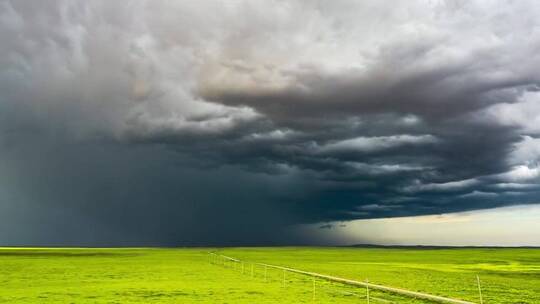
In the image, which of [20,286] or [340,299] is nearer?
[340,299]

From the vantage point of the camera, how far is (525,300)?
120ft

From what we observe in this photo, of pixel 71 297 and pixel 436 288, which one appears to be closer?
pixel 71 297

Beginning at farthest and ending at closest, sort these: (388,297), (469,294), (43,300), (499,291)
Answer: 1. (499,291)
2. (469,294)
3. (388,297)
4. (43,300)

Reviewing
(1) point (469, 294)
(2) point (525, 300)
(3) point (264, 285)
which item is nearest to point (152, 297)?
(3) point (264, 285)

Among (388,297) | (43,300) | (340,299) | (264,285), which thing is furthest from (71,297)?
(388,297)

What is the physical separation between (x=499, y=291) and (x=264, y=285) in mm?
20792

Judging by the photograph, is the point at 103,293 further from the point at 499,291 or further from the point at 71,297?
the point at 499,291

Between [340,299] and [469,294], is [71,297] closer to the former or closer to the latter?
[340,299]

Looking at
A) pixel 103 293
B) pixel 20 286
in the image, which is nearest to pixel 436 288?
pixel 103 293

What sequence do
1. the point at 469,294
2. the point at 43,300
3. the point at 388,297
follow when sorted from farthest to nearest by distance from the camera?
1. the point at 469,294
2. the point at 388,297
3. the point at 43,300

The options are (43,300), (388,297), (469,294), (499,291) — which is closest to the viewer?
(43,300)

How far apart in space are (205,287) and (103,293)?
8.50m

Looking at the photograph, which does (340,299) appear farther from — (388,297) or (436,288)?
(436,288)

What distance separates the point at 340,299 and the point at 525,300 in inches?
593
